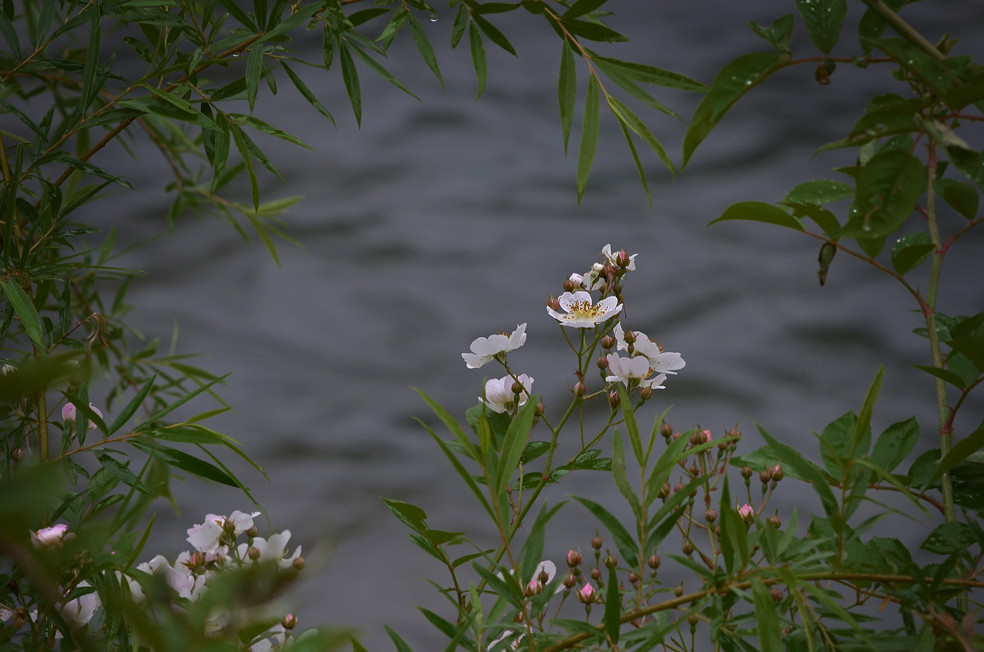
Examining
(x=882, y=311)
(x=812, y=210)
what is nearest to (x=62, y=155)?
(x=812, y=210)

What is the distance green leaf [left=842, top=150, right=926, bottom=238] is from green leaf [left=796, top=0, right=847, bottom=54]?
0.20 feet

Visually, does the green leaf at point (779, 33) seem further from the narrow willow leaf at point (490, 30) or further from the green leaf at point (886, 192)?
the narrow willow leaf at point (490, 30)

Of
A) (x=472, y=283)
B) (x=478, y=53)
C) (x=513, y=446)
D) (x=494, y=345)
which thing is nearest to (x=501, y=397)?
(x=494, y=345)

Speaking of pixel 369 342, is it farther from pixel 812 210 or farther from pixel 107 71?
pixel 812 210

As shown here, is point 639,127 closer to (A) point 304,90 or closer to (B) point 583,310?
(B) point 583,310

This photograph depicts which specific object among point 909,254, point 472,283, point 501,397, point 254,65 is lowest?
point 472,283

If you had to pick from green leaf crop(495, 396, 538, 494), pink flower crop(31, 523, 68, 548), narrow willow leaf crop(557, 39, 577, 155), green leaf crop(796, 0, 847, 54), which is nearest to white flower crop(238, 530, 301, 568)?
pink flower crop(31, 523, 68, 548)

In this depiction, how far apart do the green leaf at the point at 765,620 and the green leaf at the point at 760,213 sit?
16cm

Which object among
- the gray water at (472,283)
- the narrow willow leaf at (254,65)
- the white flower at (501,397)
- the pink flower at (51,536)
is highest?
the narrow willow leaf at (254,65)

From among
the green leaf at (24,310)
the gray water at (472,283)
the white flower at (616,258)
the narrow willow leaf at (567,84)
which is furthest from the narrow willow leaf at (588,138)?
the gray water at (472,283)

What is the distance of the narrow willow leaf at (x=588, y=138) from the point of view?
0.43m

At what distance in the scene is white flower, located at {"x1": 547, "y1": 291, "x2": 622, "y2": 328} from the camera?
1.63 ft

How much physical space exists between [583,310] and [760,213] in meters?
0.20

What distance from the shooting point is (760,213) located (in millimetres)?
355
